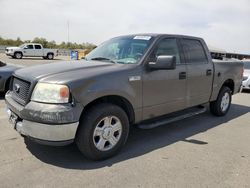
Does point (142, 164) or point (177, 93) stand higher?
point (177, 93)

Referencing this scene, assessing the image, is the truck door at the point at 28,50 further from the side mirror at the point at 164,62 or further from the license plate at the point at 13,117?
the side mirror at the point at 164,62

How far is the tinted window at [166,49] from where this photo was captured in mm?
4317

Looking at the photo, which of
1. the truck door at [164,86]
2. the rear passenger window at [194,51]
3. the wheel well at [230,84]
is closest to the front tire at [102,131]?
the truck door at [164,86]

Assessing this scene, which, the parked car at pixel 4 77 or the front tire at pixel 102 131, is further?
the parked car at pixel 4 77

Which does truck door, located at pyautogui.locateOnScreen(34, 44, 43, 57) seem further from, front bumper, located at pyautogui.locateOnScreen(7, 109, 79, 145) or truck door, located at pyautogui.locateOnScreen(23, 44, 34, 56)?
front bumper, located at pyautogui.locateOnScreen(7, 109, 79, 145)

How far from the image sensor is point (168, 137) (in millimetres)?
4723

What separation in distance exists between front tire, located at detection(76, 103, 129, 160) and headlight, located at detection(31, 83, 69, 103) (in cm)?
42

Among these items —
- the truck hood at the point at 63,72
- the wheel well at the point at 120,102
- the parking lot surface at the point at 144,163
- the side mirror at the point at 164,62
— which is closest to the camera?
the parking lot surface at the point at 144,163

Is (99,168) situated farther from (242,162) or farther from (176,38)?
(176,38)

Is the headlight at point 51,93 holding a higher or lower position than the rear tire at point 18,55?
lower

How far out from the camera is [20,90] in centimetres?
368

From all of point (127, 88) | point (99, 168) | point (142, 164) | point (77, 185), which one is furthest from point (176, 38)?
point (77, 185)

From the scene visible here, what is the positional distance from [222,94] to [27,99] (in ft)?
14.9

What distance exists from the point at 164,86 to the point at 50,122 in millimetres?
2021
